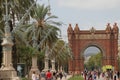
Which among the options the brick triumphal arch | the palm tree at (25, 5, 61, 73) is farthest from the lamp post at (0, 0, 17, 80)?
the brick triumphal arch

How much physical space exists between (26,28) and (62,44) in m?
39.6

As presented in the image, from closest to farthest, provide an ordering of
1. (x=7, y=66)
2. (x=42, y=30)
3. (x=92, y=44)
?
1. (x=7, y=66)
2. (x=42, y=30)
3. (x=92, y=44)

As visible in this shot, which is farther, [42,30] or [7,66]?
[42,30]

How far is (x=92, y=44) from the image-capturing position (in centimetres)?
9506

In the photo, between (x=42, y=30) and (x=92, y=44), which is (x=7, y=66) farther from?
(x=92, y=44)

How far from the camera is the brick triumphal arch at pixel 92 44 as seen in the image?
94688 mm

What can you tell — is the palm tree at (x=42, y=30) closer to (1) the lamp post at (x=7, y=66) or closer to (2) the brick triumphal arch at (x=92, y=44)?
(1) the lamp post at (x=7, y=66)

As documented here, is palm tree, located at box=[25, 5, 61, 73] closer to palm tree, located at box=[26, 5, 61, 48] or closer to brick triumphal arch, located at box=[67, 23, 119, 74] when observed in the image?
palm tree, located at box=[26, 5, 61, 48]

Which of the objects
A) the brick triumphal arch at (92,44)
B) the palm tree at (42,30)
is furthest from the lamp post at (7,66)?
the brick triumphal arch at (92,44)

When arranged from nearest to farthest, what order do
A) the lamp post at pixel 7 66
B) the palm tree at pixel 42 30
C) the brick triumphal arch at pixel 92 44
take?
the lamp post at pixel 7 66 < the palm tree at pixel 42 30 < the brick triumphal arch at pixel 92 44

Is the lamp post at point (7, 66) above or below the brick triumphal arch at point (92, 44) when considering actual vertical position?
below

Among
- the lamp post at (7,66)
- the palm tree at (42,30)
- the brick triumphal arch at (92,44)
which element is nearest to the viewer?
the lamp post at (7,66)

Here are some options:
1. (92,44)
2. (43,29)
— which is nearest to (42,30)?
(43,29)

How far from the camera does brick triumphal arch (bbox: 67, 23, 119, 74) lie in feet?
311
